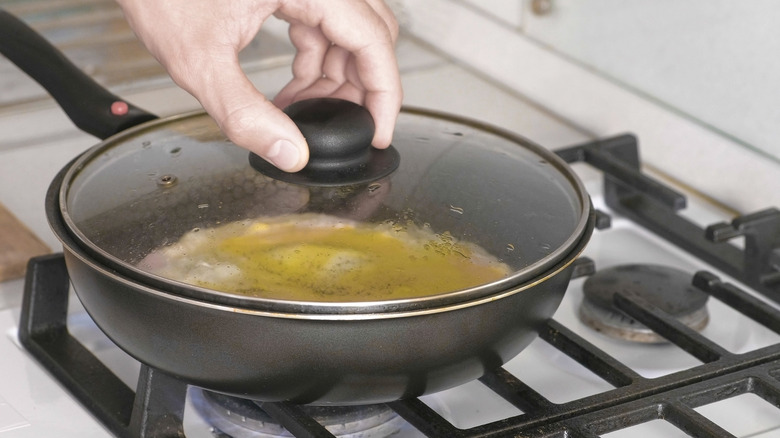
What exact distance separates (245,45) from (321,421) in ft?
0.86

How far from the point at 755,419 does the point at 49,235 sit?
62cm

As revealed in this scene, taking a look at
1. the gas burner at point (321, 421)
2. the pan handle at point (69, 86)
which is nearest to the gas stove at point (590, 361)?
the gas burner at point (321, 421)

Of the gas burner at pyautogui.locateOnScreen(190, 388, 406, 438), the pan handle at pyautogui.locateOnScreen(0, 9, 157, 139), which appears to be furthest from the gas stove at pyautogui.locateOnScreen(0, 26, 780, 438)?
the pan handle at pyautogui.locateOnScreen(0, 9, 157, 139)

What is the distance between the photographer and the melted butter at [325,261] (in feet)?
2.04

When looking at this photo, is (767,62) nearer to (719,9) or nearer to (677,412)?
(719,9)

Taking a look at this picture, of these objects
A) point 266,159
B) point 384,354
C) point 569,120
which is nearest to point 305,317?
point 384,354

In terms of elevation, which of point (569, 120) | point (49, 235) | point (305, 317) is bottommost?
point (49, 235)

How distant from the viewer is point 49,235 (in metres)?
1.00

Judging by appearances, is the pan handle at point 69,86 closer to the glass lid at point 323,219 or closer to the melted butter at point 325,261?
the glass lid at point 323,219

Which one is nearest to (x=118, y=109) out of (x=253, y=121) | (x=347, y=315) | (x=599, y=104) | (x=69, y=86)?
(x=69, y=86)

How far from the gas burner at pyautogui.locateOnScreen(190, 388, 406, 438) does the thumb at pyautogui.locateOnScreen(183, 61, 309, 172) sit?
0.55 feet

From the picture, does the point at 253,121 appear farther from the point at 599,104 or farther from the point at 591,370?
the point at 599,104

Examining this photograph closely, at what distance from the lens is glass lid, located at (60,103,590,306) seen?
2.07 feet

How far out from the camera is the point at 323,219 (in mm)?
683
